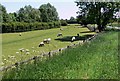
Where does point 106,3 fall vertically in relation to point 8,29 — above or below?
above

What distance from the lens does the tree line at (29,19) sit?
279 ft

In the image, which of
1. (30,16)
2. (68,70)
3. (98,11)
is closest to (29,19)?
(30,16)

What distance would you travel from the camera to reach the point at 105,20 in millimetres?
71938

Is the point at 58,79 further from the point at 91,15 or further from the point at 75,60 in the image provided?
the point at 91,15

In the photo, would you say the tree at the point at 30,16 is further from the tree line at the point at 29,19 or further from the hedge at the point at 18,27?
Result: the hedge at the point at 18,27

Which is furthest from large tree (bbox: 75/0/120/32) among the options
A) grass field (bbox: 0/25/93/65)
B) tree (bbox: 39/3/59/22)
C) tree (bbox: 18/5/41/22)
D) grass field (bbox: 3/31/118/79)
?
tree (bbox: 39/3/59/22)

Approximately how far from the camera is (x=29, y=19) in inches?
5187

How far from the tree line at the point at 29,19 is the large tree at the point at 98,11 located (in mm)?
21549

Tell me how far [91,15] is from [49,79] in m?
57.6

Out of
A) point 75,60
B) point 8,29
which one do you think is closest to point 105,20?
point 8,29

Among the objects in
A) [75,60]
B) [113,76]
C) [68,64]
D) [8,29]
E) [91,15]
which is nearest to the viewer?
[113,76]

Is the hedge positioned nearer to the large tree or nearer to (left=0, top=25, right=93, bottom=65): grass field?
the large tree

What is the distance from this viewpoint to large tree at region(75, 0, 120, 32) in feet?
228

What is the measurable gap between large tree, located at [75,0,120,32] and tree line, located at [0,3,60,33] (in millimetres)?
21549
